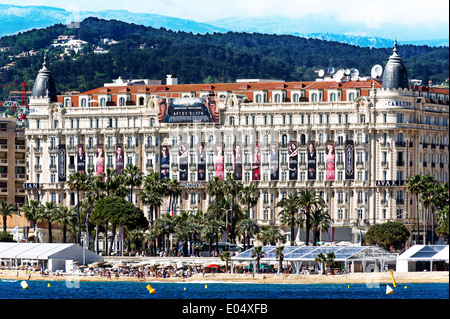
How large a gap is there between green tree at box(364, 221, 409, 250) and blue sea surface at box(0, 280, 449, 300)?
26.3 metres

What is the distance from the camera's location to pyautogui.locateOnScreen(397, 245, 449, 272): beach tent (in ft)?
530

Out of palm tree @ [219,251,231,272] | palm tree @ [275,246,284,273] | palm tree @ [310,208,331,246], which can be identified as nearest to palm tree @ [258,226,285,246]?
palm tree @ [310,208,331,246]

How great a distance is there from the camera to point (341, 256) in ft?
539

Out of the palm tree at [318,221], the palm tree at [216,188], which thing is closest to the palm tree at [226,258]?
the palm tree at [318,221]

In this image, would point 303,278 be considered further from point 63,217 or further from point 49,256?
point 63,217

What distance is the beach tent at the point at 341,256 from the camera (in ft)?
537

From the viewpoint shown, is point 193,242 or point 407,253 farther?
point 193,242

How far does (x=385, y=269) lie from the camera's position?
165m

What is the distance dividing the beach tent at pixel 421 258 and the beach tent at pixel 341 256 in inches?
77.9
